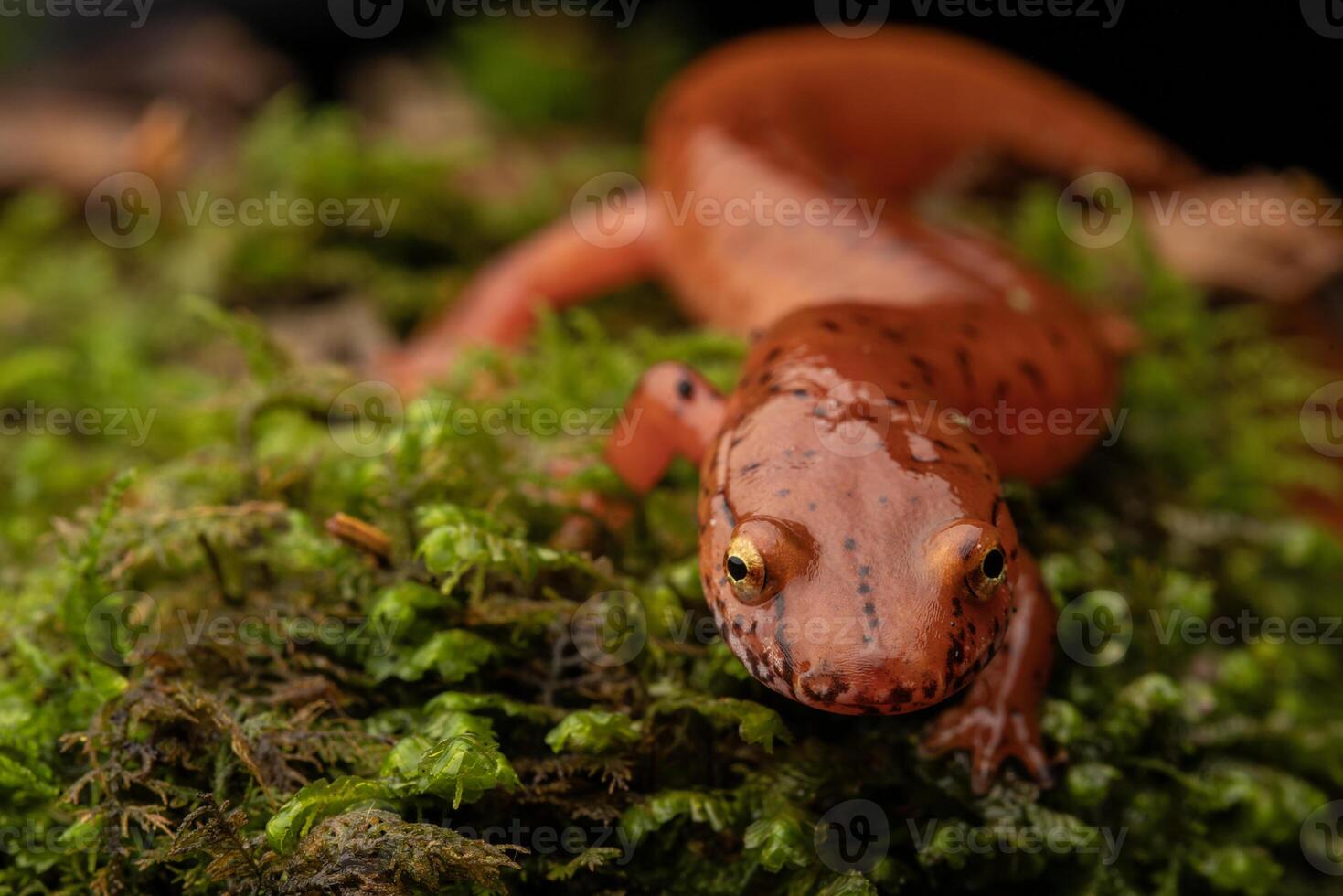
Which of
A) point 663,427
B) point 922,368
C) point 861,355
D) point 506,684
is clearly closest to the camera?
point 506,684

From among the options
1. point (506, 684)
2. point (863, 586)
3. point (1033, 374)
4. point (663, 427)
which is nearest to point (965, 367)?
point (1033, 374)

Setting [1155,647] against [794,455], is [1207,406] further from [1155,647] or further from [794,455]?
[794,455]

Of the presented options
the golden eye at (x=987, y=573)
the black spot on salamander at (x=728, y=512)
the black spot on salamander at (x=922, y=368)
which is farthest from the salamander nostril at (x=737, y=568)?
the black spot on salamander at (x=922, y=368)

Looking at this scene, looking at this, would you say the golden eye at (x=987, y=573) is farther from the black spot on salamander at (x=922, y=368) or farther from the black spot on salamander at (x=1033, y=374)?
the black spot on salamander at (x=1033, y=374)

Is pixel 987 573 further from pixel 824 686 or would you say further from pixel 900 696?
pixel 824 686

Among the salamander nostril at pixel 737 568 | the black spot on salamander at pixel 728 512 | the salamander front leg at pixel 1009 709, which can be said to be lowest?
the salamander front leg at pixel 1009 709
